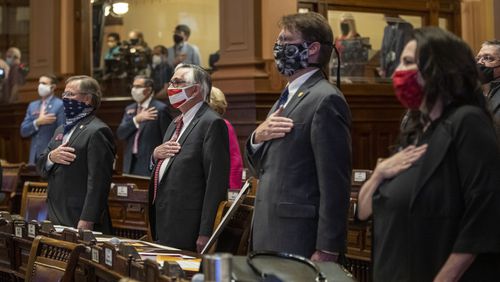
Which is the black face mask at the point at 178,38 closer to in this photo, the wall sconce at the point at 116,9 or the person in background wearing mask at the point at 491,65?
the wall sconce at the point at 116,9

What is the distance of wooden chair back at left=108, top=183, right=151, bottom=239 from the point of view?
689 cm

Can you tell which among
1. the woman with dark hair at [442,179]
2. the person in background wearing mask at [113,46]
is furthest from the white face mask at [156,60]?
the woman with dark hair at [442,179]

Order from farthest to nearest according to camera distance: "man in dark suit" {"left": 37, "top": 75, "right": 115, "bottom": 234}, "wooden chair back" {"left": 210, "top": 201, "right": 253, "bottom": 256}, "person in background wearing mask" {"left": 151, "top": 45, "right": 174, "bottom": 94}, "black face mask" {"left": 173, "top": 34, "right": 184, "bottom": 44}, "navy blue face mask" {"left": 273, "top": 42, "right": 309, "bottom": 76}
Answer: "black face mask" {"left": 173, "top": 34, "right": 184, "bottom": 44}
"person in background wearing mask" {"left": 151, "top": 45, "right": 174, "bottom": 94}
"man in dark suit" {"left": 37, "top": 75, "right": 115, "bottom": 234}
"wooden chair back" {"left": 210, "top": 201, "right": 253, "bottom": 256}
"navy blue face mask" {"left": 273, "top": 42, "right": 309, "bottom": 76}

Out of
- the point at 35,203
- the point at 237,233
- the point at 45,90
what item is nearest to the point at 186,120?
the point at 237,233

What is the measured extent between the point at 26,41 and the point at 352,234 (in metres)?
8.98

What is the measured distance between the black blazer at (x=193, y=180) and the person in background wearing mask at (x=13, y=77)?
26.8ft

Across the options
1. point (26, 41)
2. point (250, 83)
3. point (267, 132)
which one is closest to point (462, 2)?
point (250, 83)

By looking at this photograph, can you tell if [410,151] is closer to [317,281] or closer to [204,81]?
[317,281]

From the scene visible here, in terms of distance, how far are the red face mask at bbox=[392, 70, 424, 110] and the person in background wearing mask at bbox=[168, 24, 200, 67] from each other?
8402 millimetres

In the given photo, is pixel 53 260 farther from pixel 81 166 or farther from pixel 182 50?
pixel 182 50

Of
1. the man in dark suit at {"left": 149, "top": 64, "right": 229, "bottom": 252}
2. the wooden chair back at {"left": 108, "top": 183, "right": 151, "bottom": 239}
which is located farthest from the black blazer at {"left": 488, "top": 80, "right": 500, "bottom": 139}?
the wooden chair back at {"left": 108, "top": 183, "right": 151, "bottom": 239}

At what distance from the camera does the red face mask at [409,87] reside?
2877 millimetres

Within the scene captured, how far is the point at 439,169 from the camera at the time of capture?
2842mm

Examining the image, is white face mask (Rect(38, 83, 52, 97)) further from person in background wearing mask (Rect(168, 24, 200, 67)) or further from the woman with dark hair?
the woman with dark hair
